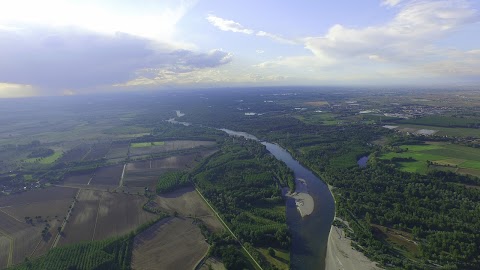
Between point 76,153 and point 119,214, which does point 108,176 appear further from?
point 76,153

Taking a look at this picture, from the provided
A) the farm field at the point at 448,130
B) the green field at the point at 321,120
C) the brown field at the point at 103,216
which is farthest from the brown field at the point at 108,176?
the farm field at the point at 448,130

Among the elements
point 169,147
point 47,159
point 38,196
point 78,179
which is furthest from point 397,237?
point 47,159

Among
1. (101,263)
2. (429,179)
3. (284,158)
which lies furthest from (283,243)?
(284,158)

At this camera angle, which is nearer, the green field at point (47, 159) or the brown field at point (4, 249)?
the brown field at point (4, 249)

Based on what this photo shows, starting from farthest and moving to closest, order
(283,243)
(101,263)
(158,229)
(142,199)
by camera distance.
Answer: (142,199), (158,229), (283,243), (101,263)

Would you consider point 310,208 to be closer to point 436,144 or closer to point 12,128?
point 436,144

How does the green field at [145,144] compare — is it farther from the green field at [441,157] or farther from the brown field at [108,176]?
the green field at [441,157]
